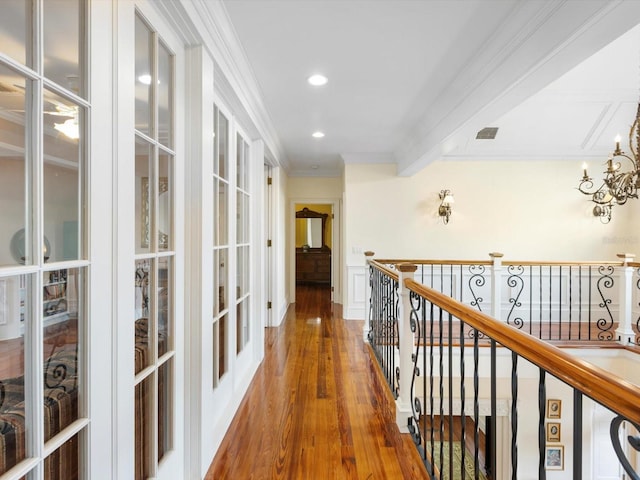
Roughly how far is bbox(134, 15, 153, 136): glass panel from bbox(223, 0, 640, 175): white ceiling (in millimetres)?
799

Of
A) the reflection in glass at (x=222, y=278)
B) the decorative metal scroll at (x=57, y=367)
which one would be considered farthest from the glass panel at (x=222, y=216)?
the decorative metal scroll at (x=57, y=367)

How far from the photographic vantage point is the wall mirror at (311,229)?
9969mm

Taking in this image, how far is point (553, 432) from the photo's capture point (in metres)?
4.58

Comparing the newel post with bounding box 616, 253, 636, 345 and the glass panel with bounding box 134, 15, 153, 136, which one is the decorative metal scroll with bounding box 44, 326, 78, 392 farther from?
the newel post with bounding box 616, 253, 636, 345

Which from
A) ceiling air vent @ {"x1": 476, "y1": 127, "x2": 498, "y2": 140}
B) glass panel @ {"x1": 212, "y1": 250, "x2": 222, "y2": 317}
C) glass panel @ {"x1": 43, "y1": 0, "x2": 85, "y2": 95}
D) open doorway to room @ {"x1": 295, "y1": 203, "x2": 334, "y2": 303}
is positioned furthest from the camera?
open doorway to room @ {"x1": 295, "y1": 203, "x2": 334, "y2": 303}

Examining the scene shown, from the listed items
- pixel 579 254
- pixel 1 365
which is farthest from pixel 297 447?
pixel 579 254

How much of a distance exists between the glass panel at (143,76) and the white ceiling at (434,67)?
799 millimetres

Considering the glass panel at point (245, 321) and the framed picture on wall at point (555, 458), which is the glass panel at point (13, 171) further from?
the framed picture on wall at point (555, 458)

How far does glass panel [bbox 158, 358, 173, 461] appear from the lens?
1508 mm

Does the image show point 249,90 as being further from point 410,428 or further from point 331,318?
point 331,318

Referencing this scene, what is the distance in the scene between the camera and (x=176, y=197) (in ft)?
5.39

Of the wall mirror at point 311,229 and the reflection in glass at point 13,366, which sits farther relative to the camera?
the wall mirror at point 311,229

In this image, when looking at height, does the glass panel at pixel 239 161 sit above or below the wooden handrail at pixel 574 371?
above

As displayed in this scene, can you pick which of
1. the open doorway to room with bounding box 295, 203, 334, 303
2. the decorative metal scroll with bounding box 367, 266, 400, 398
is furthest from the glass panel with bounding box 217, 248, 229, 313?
the open doorway to room with bounding box 295, 203, 334, 303
